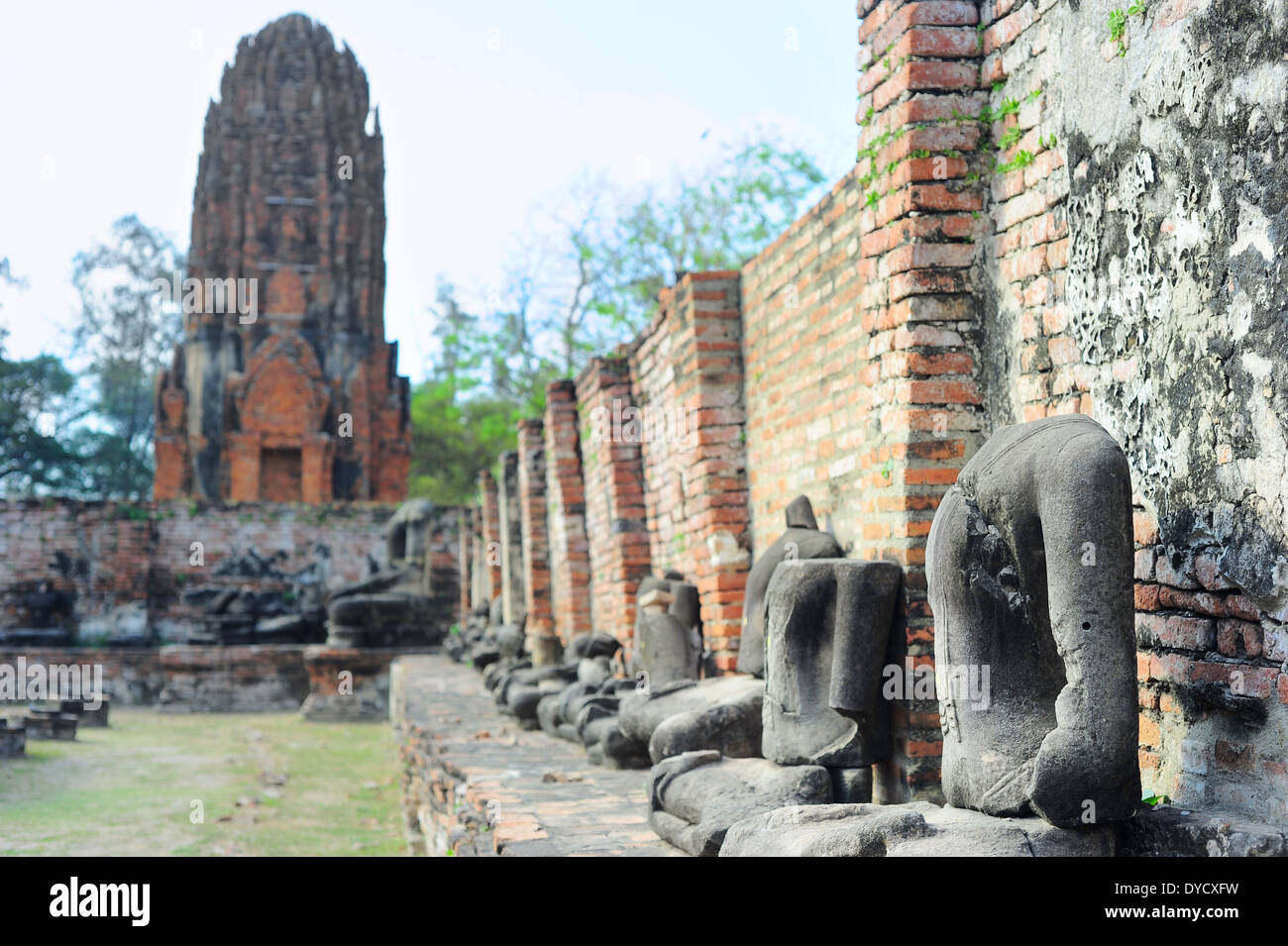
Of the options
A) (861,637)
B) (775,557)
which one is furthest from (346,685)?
(861,637)

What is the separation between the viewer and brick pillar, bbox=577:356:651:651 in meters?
8.21

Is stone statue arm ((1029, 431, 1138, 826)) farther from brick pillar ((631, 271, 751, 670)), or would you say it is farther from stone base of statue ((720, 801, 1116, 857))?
brick pillar ((631, 271, 751, 670))

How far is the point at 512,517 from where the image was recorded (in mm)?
12344

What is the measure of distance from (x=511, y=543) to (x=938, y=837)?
32.5 feet

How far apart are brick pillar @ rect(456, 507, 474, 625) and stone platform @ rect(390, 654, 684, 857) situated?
23.7 ft

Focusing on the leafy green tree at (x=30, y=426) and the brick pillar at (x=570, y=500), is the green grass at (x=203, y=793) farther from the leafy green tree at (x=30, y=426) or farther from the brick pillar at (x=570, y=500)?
the leafy green tree at (x=30, y=426)

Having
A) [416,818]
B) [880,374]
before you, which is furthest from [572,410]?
[880,374]

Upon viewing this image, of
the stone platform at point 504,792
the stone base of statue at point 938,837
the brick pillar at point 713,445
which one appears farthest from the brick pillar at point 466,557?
the stone base of statue at point 938,837

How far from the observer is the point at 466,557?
690 inches

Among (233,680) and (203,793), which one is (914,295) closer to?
(203,793)

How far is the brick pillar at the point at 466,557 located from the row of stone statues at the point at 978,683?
13027mm

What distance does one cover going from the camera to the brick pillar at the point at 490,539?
45.7 ft
